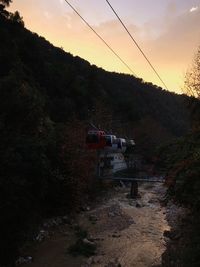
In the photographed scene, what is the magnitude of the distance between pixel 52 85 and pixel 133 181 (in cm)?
2632

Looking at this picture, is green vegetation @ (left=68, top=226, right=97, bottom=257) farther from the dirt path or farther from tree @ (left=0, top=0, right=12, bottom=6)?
tree @ (left=0, top=0, right=12, bottom=6)

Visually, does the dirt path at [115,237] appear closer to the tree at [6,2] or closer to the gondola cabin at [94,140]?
the gondola cabin at [94,140]

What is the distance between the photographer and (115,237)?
28719 mm

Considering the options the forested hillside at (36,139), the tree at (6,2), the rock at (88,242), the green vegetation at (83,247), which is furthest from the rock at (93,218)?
the tree at (6,2)

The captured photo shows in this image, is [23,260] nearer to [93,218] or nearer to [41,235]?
[41,235]

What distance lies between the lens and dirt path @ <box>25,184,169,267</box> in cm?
2292

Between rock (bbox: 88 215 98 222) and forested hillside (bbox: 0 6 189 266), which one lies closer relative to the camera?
forested hillside (bbox: 0 6 189 266)

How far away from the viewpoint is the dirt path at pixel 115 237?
75.2 feet

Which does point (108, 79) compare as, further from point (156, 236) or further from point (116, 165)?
point (156, 236)

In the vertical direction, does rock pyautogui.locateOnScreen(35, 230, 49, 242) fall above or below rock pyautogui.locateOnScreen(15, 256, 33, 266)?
above

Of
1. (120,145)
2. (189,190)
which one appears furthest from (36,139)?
(120,145)

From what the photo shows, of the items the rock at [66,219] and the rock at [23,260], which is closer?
the rock at [23,260]

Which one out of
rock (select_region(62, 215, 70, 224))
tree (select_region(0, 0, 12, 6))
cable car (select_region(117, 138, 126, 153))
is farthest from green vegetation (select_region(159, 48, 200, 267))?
tree (select_region(0, 0, 12, 6))

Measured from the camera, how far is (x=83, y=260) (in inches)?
907
